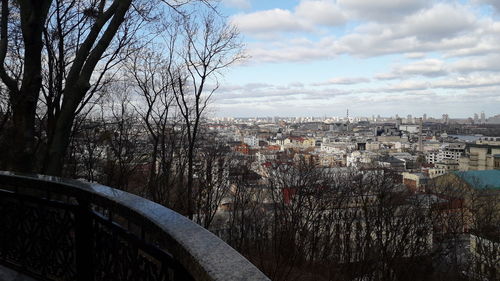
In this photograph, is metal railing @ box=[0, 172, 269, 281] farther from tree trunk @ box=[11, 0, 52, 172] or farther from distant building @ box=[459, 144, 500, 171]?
distant building @ box=[459, 144, 500, 171]

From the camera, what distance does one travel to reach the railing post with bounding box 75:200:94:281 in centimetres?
244

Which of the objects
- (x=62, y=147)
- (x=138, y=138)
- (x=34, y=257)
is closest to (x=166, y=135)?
(x=138, y=138)

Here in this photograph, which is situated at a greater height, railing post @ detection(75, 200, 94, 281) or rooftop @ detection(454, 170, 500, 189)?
railing post @ detection(75, 200, 94, 281)

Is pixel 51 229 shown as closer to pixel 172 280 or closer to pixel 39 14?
pixel 172 280

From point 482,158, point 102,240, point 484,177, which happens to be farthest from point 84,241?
point 482,158

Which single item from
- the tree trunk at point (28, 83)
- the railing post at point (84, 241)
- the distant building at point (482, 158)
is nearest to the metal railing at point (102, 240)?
the railing post at point (84, 241)

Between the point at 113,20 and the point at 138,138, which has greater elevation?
the point at 113,20

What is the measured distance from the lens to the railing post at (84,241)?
244 cm

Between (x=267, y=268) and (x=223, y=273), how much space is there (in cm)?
1119

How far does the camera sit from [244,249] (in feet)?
→ 46.0

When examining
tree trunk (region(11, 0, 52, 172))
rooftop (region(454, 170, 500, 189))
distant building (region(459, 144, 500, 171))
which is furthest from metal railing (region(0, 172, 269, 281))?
distant building (region(459, 144, 500, 171))

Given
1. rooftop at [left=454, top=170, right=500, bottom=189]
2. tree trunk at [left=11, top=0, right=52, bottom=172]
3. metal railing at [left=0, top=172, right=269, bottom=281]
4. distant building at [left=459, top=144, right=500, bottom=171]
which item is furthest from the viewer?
distant building at [left=459, top=144, right=500, bottom=171]

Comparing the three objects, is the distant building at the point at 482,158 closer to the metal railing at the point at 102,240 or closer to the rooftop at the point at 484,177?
the rooftop at the point at 484,177

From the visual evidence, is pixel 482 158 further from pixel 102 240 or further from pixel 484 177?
pixel 102 240
